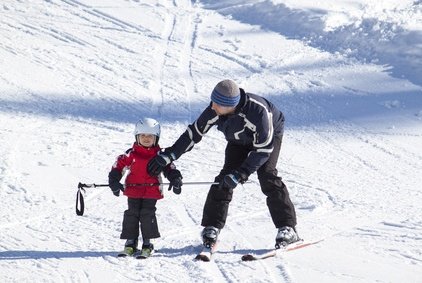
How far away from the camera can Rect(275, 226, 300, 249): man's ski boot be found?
18.0 ft

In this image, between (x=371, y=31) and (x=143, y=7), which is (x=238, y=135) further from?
(x=143, y=7)

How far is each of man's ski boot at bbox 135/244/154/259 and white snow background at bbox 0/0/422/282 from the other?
82mm

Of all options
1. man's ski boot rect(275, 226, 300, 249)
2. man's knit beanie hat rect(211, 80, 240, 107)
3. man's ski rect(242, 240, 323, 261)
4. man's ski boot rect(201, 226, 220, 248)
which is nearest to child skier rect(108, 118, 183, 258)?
man's ski boot rect(201, 226, 220, 248)

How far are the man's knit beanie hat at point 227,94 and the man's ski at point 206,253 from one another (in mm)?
1108

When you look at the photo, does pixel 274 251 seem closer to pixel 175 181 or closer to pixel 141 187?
pixel 175 181

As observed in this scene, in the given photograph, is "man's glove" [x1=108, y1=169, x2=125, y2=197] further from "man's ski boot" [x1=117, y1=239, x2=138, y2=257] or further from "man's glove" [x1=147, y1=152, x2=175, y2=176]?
"man's ski boot" [x1=117, y1=239, x2=138, y2=257]

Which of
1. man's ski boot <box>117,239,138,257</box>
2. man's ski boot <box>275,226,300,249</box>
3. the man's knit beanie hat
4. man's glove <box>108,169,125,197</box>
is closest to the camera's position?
the man's knit beanie hat

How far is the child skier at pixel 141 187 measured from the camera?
536 centimetres

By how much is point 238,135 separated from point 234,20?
946cm

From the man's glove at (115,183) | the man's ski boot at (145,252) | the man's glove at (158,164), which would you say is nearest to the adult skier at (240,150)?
the man's glove at (158,164)

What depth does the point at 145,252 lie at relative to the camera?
17.5 ft

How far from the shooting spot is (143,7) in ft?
49.5

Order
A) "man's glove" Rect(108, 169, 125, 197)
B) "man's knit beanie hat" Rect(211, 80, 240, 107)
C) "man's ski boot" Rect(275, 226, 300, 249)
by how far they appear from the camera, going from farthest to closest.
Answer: "man's ski boot" Rect(275, 226, 300, 249), "man's glove" Rect(108, 169, 125, 197), "man's knit beanie hat" Rect(211, 80, 240, 107)

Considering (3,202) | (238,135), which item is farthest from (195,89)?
(238,135)
